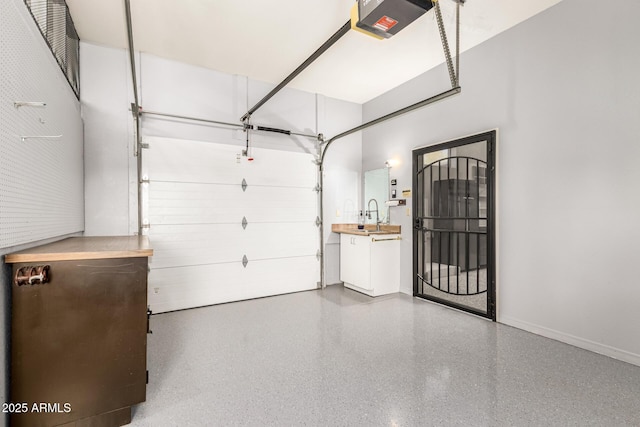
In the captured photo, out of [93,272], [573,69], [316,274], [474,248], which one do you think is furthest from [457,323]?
[93,272]

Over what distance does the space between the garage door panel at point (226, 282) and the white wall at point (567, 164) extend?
2.73 metres

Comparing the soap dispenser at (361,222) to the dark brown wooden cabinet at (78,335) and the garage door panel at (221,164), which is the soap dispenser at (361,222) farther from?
the dark brown wooden cabinet at (78,335)

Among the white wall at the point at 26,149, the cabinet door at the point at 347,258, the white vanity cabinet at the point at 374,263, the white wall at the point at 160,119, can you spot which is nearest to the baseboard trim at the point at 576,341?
the white vanity cabinet at the point at 374,263

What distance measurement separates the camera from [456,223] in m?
3.83

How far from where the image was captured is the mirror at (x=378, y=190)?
4871mm

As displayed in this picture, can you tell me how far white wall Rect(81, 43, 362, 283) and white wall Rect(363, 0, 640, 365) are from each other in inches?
92.4

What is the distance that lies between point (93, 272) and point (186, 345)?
56.3 inches

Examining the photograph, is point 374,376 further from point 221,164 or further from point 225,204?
point 221,164

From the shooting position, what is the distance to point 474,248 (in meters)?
3.65

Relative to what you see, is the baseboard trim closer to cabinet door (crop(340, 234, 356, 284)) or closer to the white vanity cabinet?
the white vanity cabinet

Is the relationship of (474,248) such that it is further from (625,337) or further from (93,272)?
(93,272)

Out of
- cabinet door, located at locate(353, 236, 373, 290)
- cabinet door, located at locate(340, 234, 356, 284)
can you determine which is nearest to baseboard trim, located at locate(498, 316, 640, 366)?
cabinet door, located at locate(353, 236, 373, 290)

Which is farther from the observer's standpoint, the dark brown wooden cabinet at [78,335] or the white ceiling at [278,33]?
the white ceiling at [278,33]

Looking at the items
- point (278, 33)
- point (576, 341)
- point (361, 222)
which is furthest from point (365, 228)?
point (278, 33)
